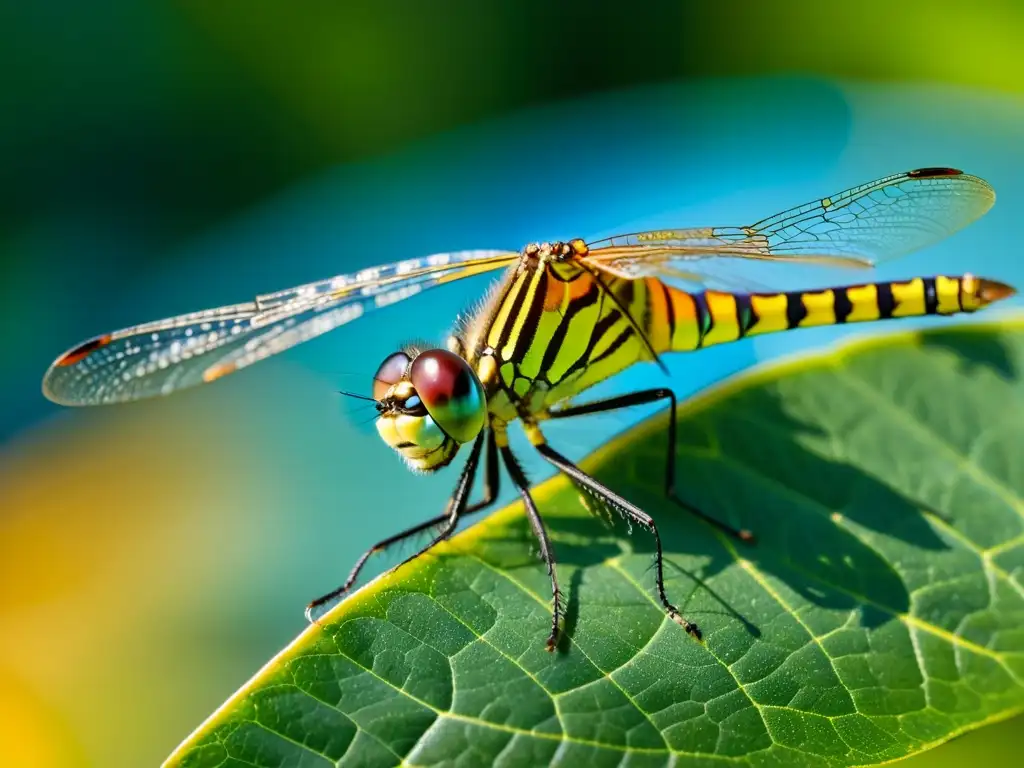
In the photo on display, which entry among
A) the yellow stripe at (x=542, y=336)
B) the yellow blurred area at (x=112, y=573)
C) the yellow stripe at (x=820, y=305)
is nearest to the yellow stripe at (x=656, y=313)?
the yellow stripe at (x=542, y=336)

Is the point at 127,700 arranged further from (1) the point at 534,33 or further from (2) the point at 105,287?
(1) the point at 534,33

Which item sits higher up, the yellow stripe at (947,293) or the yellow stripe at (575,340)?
the yellow stripe at (575,340)

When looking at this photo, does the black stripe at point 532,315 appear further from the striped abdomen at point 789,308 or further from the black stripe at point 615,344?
the striped abdomen at point 789,308

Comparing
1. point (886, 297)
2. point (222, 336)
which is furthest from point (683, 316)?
point (222, 336)

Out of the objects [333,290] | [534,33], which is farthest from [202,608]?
[534,33]

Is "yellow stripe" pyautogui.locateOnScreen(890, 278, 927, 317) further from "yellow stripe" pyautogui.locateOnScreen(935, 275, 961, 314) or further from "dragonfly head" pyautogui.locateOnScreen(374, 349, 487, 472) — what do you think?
"dragonfly head" pyautogui.locateOnScreen(374, 349, 487, 472)

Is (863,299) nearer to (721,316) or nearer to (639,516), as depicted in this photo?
(721,316)

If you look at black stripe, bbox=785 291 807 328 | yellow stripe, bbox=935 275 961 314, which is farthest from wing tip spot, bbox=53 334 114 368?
yellow stripe, bbox=935 275 961 314
